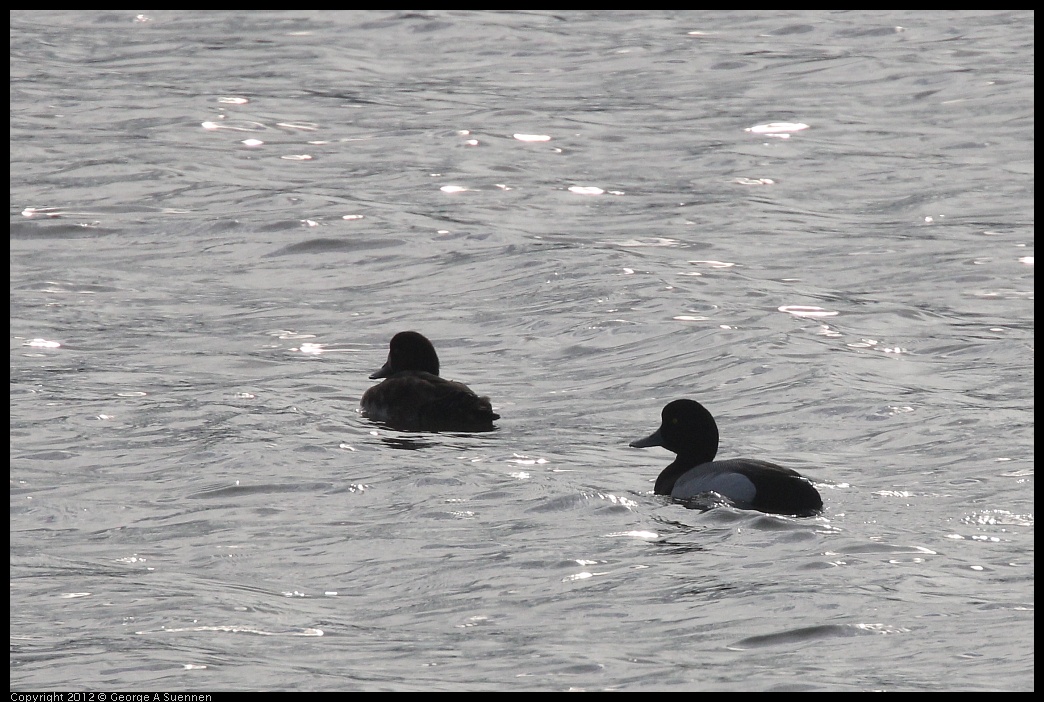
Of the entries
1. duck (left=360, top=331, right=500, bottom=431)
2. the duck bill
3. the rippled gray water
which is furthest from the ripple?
the duck bill

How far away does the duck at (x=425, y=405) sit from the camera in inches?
451

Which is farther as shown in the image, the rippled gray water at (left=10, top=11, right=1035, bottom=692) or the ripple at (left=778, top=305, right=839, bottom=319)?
the ripple at (left=778, top=305, right=839, bottom=319)

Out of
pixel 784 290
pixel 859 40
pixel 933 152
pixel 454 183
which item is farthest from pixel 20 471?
pixel 859 40

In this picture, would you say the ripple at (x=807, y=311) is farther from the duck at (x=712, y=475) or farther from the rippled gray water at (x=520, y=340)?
the duck at (x=712, y=475)

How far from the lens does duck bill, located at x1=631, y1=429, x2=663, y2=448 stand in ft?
35.1

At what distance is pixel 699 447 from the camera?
34.6ft

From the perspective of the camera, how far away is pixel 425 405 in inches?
461

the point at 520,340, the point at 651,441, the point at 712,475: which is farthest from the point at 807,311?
the point at 712,475

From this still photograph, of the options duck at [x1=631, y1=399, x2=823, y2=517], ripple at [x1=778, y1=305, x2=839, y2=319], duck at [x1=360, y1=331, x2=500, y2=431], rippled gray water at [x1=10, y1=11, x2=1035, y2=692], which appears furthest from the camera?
ripple at [x1=778, y1=305, x2=839, y2=319]

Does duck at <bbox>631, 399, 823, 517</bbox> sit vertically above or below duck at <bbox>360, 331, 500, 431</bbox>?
above

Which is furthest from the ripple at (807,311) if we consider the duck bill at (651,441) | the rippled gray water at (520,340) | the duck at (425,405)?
the duck bill at (651,441)

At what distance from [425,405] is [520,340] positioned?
241cm

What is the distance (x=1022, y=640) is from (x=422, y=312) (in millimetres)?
7911

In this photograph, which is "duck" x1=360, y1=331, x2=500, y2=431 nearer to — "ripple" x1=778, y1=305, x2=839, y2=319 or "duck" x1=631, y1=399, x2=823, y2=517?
"duck" x1=631, y1=399, x2=823, y2=517
